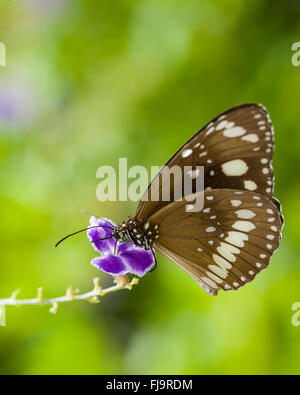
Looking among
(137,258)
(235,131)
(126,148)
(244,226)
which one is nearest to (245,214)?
(244,226)

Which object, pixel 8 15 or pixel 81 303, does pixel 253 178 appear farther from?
pixel 8 15

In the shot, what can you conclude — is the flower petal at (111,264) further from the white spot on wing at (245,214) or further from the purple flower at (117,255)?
the white spot on wing at (245,214)

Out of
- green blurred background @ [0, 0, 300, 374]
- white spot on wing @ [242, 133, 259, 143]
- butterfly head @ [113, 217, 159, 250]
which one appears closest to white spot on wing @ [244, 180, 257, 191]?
white spot on wing @ [242, 133, 259, 143]

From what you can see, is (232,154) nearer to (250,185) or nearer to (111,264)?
(250,185)

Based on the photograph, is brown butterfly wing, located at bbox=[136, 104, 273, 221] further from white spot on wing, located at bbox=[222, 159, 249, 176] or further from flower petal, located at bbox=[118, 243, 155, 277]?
flower petal, located at bbox=[118, 243, 155, 277]

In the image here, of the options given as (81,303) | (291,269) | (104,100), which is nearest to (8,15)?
(104,100)
